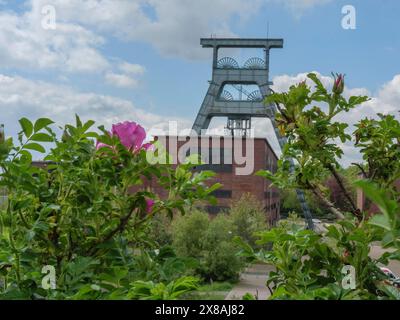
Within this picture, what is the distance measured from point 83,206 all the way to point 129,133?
185 mm

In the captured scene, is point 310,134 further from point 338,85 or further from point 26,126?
point 26,126

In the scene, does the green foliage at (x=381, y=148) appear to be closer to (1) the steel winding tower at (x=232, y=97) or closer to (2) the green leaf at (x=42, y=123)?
(2) the green leaf at (x=42, y=123)

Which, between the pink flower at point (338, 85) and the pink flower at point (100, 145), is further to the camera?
the pink flower at point (338, 85)

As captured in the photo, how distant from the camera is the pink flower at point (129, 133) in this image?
0.95 metres

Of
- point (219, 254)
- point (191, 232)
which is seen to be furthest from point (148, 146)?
point (191, 232)

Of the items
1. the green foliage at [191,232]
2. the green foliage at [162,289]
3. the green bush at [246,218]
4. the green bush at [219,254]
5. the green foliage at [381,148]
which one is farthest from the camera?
the green bush at [246,218]

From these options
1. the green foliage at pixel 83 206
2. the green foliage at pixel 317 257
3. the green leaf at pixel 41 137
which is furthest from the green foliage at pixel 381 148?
the green leaf at pixel 41 137

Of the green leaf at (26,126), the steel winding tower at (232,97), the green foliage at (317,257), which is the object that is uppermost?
the steel winding tower at (232,97)

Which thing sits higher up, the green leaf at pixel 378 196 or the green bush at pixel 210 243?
the green leaf at pixel 378 196

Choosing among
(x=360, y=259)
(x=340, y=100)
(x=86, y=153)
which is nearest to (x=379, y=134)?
(x=340, y=100)

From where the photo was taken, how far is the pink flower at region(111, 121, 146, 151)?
952mm

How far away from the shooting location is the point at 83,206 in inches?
38.2

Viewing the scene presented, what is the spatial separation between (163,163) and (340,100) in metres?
0.52
